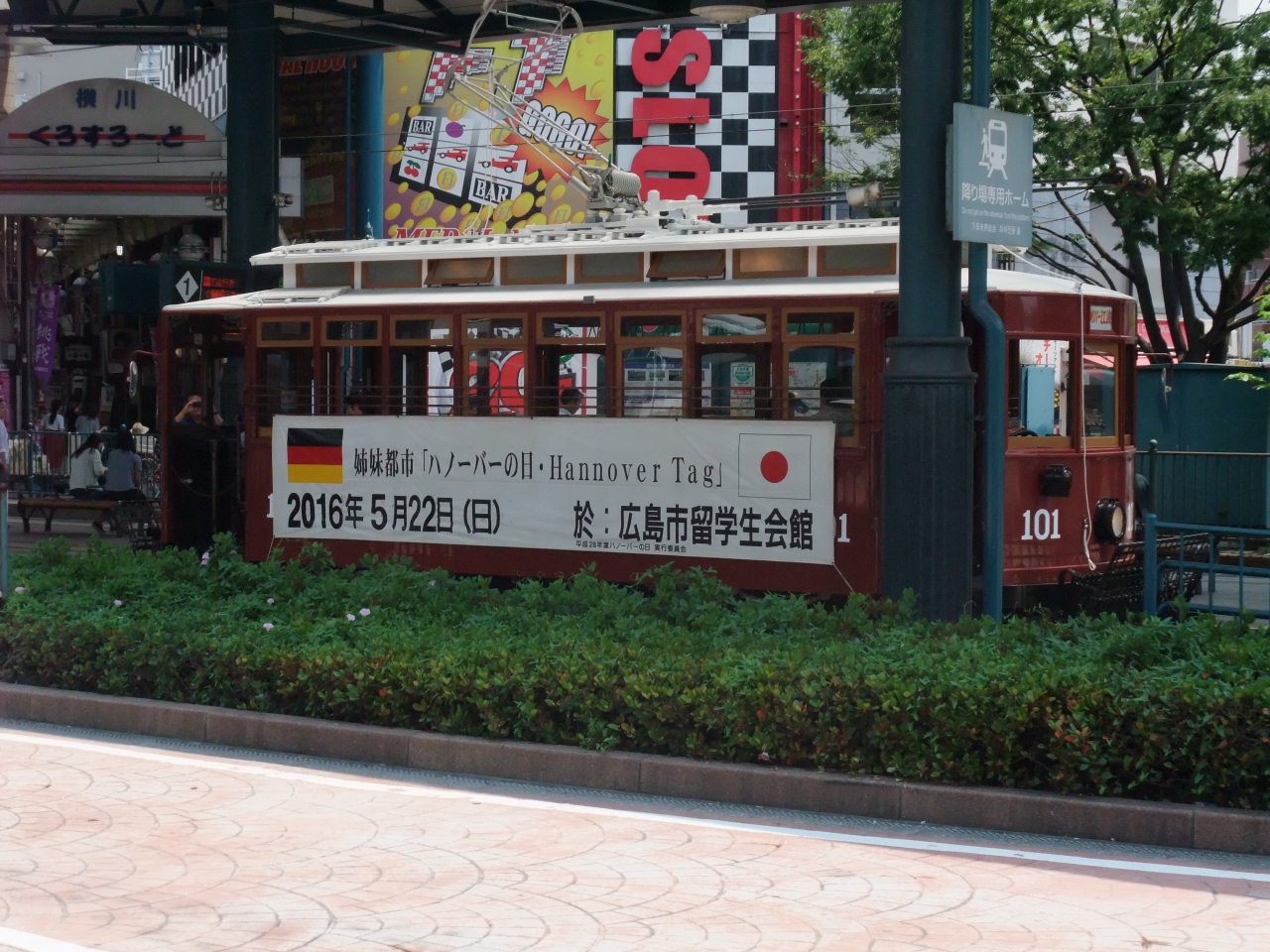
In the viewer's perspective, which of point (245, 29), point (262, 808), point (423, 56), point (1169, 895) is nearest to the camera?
point (1169, 895)

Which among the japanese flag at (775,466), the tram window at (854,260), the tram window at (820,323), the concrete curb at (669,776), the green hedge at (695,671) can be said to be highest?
the tram window at (854,260)

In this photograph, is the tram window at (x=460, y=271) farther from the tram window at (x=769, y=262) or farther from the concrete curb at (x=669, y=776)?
the concrete curb at (x=669, y=776)

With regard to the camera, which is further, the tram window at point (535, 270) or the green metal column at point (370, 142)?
the green metal column at point (370, 142)

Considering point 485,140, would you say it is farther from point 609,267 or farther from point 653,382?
point 653,382

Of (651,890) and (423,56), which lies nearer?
(651,890)

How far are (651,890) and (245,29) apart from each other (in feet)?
56.6

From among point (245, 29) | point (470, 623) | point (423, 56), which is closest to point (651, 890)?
point (470, 623)

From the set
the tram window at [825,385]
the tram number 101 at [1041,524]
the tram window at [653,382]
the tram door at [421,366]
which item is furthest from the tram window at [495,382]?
the tram number 101 at [1041,524]

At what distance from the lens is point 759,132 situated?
1011 inches

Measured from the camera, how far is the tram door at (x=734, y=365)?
12375mm

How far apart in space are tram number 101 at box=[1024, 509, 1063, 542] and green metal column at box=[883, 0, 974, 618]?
7.53 feet

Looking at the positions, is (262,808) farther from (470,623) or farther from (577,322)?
(577,322)

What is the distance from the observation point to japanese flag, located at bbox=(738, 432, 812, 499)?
12.0 meters

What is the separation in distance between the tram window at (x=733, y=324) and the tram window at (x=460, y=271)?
7.36 feet
